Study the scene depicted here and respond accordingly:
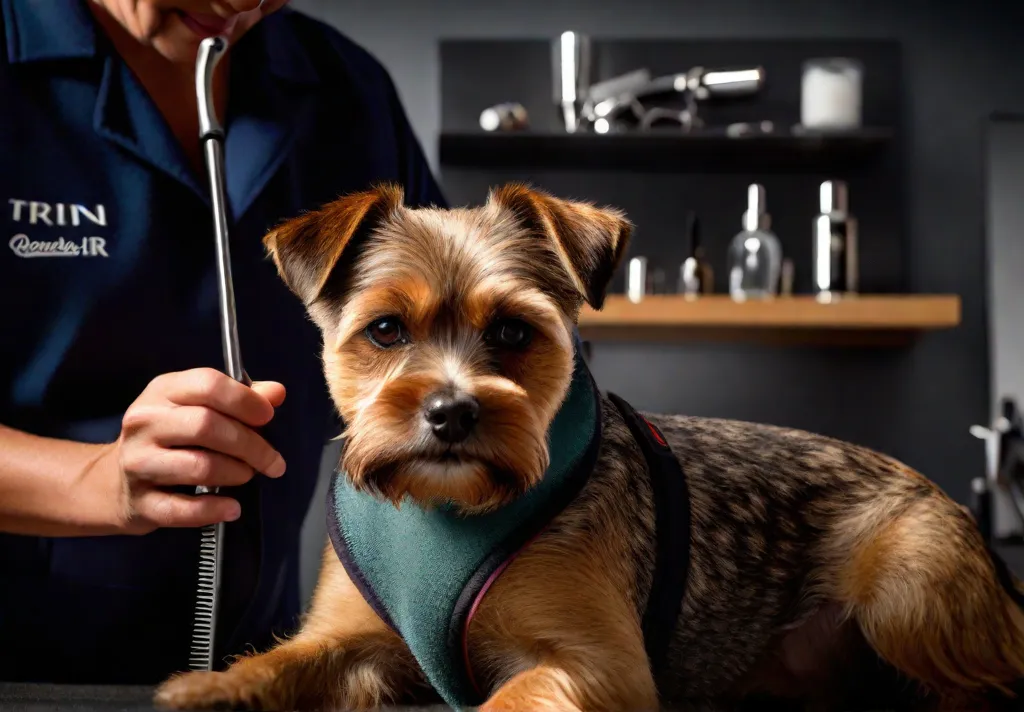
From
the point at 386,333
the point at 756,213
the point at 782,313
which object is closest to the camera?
the point at 386,333

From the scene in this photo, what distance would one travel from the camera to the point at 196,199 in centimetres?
152

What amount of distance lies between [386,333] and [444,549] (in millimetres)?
277

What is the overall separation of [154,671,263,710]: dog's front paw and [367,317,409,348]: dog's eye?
1.20 feet

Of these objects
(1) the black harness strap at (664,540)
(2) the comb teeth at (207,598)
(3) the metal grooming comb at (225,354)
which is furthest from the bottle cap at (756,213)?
(2) the comb teeth at (207,598)

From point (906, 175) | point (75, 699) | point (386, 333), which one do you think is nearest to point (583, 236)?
point (386, 333)

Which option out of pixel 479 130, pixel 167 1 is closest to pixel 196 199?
pixel 167 1

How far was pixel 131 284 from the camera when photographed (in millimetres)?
1455

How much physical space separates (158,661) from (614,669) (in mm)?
916

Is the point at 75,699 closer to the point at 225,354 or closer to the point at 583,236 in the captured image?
the point at 225,354

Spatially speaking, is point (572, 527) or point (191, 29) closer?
point (572, 527)

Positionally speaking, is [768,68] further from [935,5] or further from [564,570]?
[564,570]

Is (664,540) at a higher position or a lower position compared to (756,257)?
lower

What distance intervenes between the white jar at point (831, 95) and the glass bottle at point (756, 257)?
35 centimetres

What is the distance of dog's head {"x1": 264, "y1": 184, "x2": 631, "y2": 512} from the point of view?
0.95m
